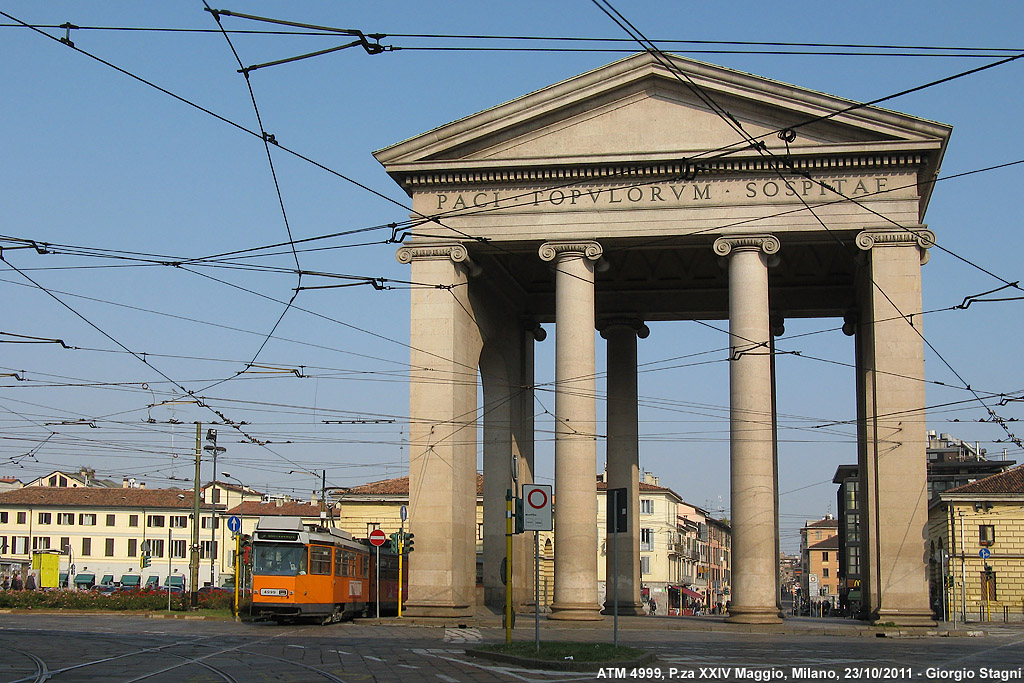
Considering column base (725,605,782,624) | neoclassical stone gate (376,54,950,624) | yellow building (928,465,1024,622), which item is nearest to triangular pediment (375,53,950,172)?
neoclassical stone gate (376,54,950,624)

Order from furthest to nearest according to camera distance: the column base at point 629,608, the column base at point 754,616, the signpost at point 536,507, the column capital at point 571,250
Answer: the column base at point 629,608 < the column capital at point 571,250 < the column base at point 754,616 < the signpost at point 536,507

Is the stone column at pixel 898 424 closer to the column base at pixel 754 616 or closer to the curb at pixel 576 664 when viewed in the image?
the column base at pixel 754 616

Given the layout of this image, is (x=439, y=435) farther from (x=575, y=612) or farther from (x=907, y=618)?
(x=907, y=618)

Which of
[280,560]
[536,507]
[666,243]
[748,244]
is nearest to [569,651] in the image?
[536,507]

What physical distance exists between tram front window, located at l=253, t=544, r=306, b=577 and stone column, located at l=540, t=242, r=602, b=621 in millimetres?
7261

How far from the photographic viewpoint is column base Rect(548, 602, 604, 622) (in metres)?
33.4

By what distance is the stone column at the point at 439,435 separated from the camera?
114 feet

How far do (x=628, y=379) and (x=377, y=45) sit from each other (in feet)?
91.0

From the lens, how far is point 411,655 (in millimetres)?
21859

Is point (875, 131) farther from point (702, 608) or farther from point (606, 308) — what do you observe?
point (702, 608)

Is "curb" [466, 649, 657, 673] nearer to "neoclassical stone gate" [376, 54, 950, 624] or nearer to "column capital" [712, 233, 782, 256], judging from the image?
"neoclassical stone gate" [376, 54, 950, 624]

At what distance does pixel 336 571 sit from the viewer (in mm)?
36031

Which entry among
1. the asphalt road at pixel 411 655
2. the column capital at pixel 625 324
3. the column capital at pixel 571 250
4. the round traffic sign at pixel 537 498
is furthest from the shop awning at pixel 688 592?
the round traffic sign at pixel 537 498

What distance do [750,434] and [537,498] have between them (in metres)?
12.7
